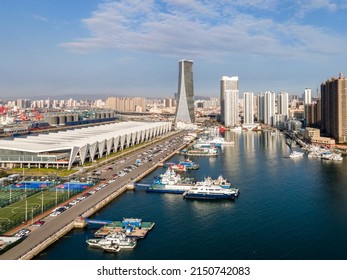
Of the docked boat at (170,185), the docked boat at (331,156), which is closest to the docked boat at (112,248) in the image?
the docked boat at (170,185)

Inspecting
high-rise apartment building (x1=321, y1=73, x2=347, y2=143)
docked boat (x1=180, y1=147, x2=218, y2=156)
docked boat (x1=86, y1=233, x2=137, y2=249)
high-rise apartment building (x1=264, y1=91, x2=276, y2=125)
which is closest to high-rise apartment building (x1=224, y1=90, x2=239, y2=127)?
high-rise apartment building (x1=264, y1=91, x2=276, y2=125)

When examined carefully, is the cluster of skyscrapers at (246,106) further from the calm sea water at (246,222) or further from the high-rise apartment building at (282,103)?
the calm sea water at (246,222)

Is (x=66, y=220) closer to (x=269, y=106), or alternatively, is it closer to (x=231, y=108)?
(x=231, y=108)

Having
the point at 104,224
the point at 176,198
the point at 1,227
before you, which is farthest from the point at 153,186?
the point at 1,227

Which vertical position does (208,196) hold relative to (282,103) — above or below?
below

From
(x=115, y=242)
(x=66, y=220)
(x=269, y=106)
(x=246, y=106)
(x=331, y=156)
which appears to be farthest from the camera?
(x=269, y=106)

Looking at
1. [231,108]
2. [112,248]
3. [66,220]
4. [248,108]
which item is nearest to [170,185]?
[66,220]

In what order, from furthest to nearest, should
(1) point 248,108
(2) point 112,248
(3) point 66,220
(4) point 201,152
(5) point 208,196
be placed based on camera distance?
(1) point 248,108
(4) point 201,152
(5) point 208,196
(3) point 66,220
(2) point 112,248
